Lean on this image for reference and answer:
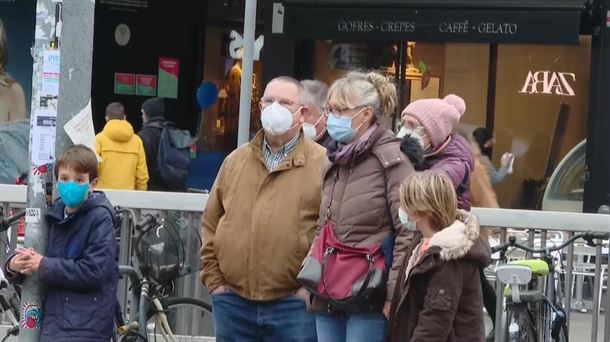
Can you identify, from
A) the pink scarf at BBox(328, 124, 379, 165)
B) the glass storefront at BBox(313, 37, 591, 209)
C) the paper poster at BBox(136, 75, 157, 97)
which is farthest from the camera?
the paper poster at BBox(136, 75, 157, 97)

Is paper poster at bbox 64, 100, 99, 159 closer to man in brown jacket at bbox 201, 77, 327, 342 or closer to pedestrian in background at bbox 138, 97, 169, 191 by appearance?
man in brown jacket at bbox 201, 77, 327, 342

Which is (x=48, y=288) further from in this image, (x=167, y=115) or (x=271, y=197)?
(x=167, y=115)

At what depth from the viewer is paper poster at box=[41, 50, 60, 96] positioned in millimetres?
5949

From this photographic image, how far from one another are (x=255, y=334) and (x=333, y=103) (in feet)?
4.03

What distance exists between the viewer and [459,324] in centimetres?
525

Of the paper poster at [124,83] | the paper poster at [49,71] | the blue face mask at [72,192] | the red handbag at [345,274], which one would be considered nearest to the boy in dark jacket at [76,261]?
the blue face mask at [72,192]

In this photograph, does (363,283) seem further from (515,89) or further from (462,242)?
(515,89)

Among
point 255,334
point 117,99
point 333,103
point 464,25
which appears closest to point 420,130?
point 333,103

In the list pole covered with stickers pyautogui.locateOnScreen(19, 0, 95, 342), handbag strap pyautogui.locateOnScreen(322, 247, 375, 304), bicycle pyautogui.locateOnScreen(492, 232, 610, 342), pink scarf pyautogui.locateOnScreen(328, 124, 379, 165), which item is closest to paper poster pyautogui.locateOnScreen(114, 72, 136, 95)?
bicycle pyautogui.locateOnScreen(492, 232, 610, 342)

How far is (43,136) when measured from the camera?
5953 millimetres

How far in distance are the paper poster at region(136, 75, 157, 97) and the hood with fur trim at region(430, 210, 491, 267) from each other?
12476 millimetres

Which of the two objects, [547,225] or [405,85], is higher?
[405,85]

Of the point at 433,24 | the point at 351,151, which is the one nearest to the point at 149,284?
the point at 351,151

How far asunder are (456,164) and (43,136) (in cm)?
223
